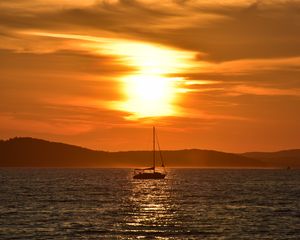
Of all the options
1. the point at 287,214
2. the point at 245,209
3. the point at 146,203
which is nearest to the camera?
the point at 287,214

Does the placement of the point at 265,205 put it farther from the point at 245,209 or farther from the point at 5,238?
the point at 5,238

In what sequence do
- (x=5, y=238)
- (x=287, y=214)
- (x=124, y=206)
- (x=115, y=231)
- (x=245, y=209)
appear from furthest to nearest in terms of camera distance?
(x=124, y=206)
(x=245, y=209)
(x=287, y=214)
(x=115, y=231)
(x=5, y=238)

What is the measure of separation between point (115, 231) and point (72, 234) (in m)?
6.03

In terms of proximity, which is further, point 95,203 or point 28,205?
point 95,203

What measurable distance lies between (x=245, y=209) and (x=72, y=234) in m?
42.7

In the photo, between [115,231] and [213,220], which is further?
[213,220]

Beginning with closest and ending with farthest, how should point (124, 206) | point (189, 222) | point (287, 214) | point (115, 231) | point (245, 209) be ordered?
point (115, 231) < point (189, 222) < point (287, 214) < point (245, 209) < point (124, 206)

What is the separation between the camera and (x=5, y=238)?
72938 millimetres

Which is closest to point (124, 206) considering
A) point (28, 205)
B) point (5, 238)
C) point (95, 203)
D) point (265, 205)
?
point (95, 203)

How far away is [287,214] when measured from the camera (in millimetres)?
103000

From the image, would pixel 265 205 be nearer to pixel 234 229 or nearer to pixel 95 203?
pixel 95 203

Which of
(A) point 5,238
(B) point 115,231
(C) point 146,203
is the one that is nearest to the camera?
(A) point 5,238

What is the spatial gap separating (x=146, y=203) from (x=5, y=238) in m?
61.2

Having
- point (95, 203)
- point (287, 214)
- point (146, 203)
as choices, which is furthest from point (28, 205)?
point (287, 214)
